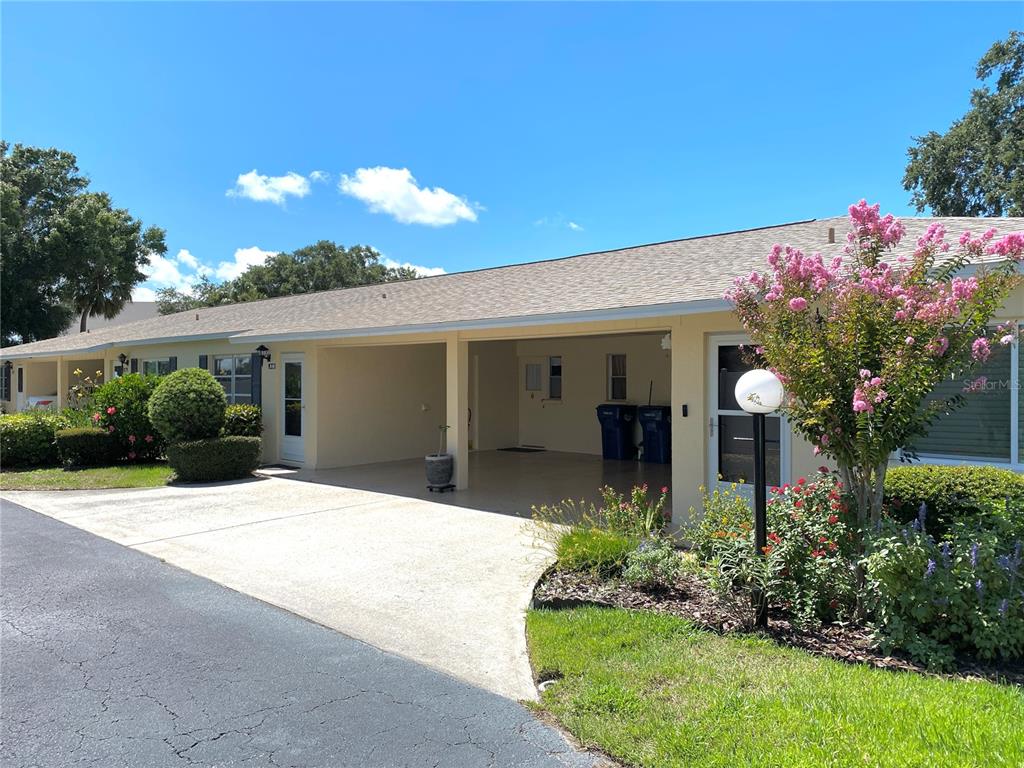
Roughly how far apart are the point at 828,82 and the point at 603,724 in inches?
516

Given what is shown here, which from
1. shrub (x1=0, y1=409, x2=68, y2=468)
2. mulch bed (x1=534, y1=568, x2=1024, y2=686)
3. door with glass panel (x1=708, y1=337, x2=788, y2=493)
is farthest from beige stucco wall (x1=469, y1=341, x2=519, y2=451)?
mulch bed (x1=534, y1=568, x2=1024, y2=686)

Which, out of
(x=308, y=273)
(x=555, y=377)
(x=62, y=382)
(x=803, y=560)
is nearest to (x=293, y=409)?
(x=555, y=377)

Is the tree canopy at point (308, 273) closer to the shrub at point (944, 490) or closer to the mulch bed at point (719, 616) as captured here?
the mulch bed at point (719, 616)

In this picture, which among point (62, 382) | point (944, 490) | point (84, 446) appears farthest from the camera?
point (62, 382)

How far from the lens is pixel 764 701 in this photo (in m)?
3.41

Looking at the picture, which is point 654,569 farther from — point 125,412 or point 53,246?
point 53,246

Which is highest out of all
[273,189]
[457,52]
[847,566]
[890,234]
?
[273,189]

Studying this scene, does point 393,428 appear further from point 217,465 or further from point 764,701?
point 764,701

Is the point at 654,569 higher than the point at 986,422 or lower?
lower

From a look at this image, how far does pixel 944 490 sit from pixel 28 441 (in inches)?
656

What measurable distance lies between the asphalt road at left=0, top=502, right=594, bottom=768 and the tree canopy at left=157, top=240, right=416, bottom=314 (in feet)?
134

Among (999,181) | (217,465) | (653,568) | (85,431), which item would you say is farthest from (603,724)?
(999,181)

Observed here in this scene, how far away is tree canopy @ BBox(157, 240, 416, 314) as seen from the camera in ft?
148

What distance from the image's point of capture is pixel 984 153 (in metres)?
23.6
